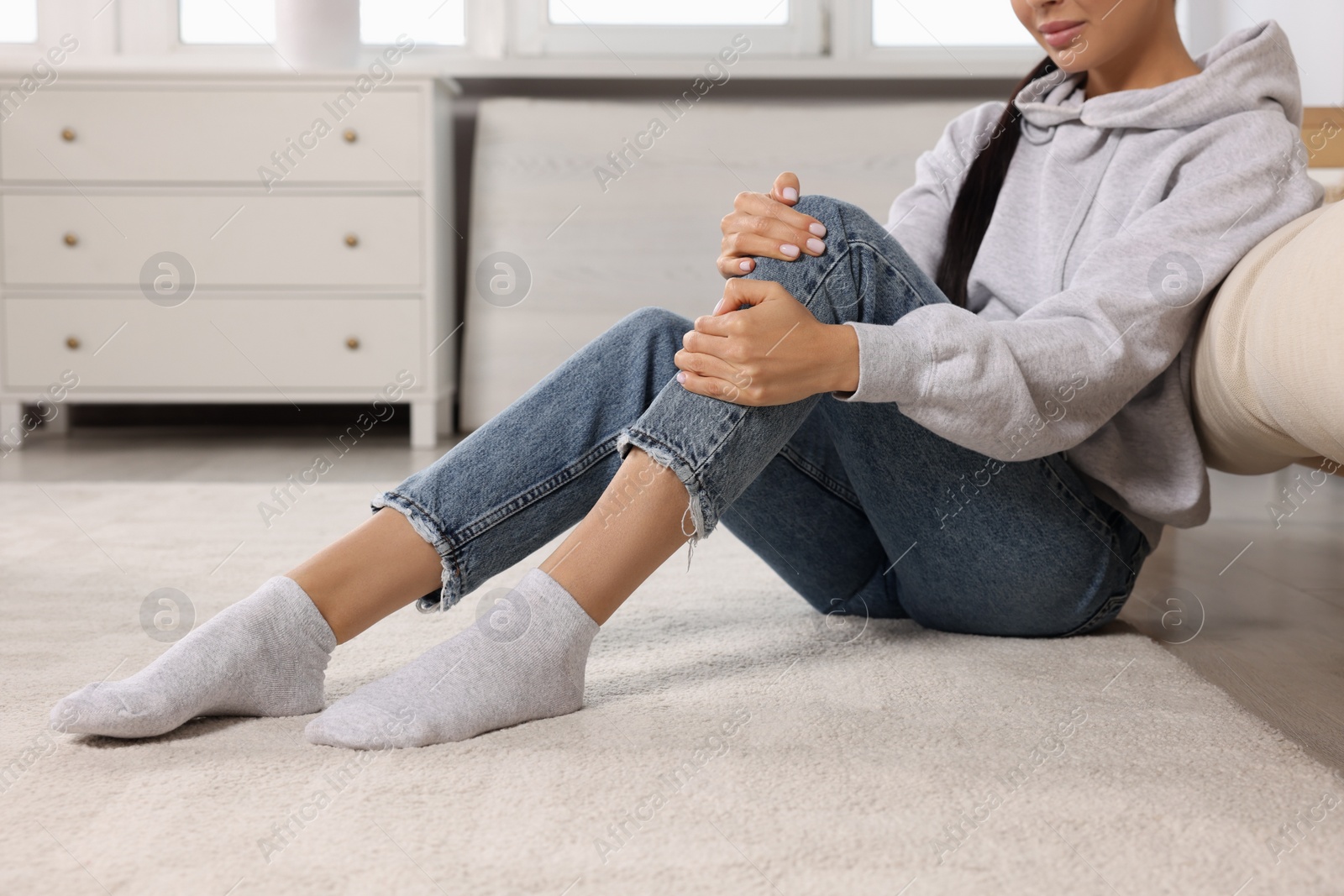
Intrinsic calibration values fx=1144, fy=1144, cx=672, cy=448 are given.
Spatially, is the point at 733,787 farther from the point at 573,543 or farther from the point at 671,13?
the point at 671,13

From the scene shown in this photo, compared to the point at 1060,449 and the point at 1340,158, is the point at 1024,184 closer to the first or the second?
the point at 1060,449

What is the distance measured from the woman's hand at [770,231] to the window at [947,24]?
7.44ft

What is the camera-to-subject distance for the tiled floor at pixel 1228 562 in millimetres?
863

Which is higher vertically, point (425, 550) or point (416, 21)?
point (416, 21)

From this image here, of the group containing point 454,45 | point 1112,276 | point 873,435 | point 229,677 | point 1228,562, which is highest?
point 454,45

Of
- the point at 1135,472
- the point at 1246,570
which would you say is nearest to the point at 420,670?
the point at 1135,472

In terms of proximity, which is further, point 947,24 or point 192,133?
point 947,24

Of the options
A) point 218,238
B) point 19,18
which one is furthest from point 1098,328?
point 19,18

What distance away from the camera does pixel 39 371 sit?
7.62ft

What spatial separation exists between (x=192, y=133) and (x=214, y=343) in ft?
1.37

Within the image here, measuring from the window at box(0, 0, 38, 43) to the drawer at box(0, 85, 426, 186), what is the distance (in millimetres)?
713

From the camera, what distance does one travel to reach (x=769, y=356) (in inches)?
26.0

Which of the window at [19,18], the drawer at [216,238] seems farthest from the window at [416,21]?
the window at [19,18]

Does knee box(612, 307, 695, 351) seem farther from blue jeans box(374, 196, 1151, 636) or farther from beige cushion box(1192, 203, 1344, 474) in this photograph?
beige cushion box(1192, 203, 1344, 474)
